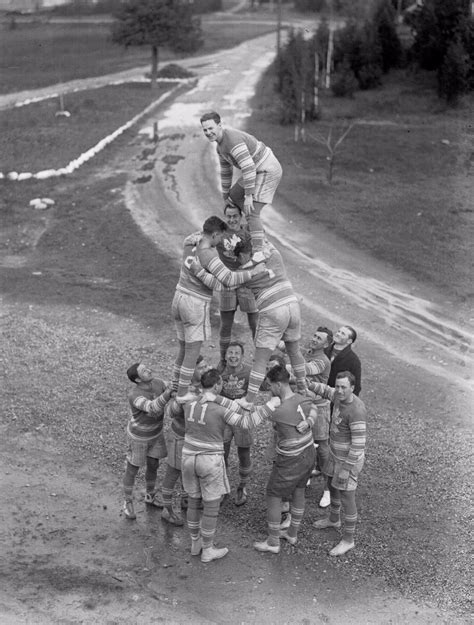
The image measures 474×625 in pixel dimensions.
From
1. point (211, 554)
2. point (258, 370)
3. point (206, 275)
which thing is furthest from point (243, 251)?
point (211, 554)

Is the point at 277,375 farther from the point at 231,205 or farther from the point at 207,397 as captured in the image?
the point at 231,205

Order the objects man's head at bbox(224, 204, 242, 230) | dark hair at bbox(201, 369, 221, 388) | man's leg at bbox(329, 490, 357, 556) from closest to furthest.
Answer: dark hair at bbox(201, 369, 221, 388) < man's leg at bbox(329, 490, 357, 556) < man's head at bbox(224, 204, 242, 230)

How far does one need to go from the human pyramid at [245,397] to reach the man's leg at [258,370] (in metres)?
0.01

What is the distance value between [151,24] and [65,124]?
1144cm

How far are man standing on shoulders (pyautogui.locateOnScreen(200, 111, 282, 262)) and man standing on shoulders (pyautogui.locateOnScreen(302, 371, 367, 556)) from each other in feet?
6.43

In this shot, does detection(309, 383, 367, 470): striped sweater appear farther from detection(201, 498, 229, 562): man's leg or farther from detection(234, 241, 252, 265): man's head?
detection(234, 241, 252, 265): man's head

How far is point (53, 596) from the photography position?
10.2m

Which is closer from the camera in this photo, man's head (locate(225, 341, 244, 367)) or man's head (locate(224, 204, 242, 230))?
man's head (locate(225, 341, 244, 367))

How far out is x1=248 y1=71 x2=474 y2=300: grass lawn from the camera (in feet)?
78.6

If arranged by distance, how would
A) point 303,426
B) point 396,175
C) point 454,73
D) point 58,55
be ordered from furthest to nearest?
point 58,55 → point 454,73 → point 396,175 → point 303,426

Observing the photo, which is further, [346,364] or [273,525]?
[346,364]

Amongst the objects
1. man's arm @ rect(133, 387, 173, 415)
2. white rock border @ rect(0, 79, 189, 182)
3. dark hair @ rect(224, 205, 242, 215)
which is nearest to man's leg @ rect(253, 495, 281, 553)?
Answer: man's arm @ rect(133, 387, 173, 415)

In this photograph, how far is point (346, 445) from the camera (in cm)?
1084

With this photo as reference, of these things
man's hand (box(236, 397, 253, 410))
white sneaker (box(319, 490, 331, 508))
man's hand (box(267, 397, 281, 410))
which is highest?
man's hand (box(267, 397, 281, 410))
